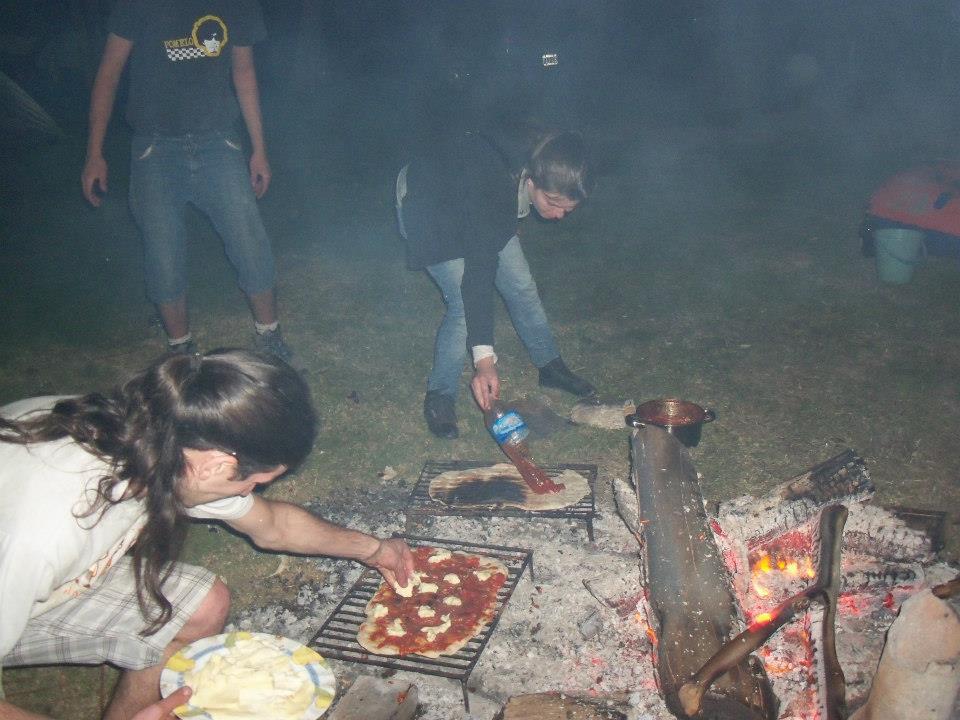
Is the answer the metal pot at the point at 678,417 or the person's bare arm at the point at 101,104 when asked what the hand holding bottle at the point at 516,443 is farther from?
the person's bare arm at the point at 101,104

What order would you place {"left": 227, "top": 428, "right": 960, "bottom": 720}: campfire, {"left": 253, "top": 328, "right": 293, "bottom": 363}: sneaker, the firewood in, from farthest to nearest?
{"left": 253, "top": 328, "right": 293, "bottom": 363}: sneaker < the firewood < {"left": 227, "top": 428, "right": 960, "bottom": 720}: campfire

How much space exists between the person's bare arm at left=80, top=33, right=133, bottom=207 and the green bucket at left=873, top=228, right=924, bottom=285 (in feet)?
25.9

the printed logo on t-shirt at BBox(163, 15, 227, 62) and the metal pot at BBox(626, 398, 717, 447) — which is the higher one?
the printed logo on t-shirt at BBox(163, 15, 227, 62)

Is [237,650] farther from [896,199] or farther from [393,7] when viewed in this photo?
[393,7]

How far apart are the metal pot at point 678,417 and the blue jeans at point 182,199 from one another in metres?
3.31

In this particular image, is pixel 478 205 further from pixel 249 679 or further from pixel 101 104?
pixel 101 104

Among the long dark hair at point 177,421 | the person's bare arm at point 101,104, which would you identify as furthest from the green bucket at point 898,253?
the long dark hair at point 177,421

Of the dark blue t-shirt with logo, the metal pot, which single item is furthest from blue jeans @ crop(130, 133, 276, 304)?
the metal pot

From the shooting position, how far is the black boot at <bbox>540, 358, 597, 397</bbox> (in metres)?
6.26

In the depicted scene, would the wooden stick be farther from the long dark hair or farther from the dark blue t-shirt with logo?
the dark blue t-shirt with logo

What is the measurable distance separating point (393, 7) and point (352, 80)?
2.25 m

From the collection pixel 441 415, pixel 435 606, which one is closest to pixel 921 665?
pixel 435 606

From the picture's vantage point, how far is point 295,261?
9727 mm

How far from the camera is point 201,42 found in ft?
18.3
